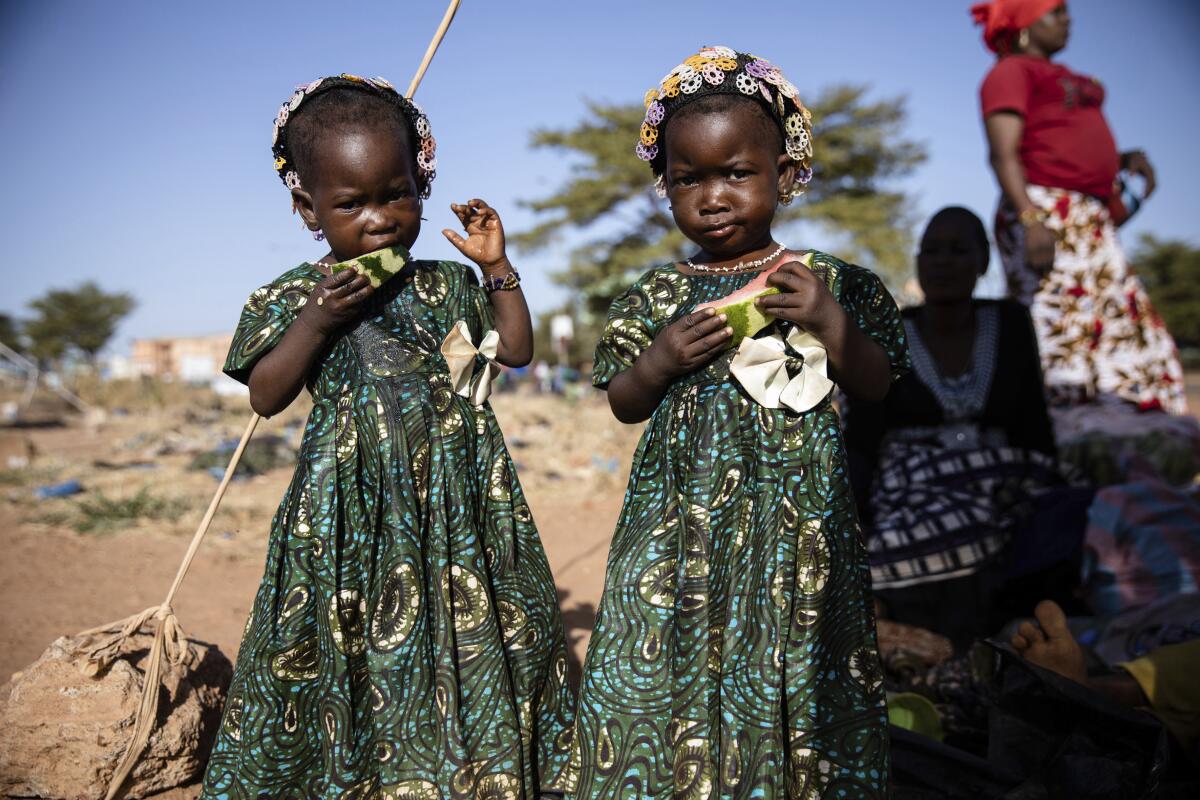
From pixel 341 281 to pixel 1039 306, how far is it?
3664mm

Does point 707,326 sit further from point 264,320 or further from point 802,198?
point 802,198

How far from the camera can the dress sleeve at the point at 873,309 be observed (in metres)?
2.04

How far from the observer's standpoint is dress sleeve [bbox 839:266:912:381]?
6.68 ft

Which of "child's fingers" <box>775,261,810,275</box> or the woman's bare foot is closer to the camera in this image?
"child's fingers" <box>775,261,810,275</box>

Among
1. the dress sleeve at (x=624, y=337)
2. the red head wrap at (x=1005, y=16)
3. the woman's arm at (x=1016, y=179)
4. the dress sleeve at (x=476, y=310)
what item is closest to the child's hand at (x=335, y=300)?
the dress sleeve at (x=476, y=310)

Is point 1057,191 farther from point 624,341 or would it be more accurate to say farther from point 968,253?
point 624,341

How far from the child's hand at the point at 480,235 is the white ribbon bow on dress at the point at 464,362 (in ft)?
0.60

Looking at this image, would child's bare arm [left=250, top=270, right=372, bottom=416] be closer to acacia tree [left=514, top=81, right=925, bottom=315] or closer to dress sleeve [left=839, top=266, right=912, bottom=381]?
dress sleeve [left=839, top=266, right=912, bottom=381]

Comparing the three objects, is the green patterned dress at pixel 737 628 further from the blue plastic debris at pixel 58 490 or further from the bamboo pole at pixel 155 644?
the blue plastic debris at pixel 58 490

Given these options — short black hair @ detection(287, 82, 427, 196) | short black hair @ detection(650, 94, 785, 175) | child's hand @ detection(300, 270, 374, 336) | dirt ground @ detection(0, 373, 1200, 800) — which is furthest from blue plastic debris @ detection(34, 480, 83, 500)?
short black hair @ detection(650, 94, 785, 175)

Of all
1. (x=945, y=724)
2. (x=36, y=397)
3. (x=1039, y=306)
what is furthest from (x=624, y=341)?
(x=36, y=397)

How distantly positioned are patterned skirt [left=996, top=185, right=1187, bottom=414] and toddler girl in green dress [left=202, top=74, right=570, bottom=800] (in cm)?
324

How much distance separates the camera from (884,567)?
10.9 ft

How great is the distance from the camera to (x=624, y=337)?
2.13 m
